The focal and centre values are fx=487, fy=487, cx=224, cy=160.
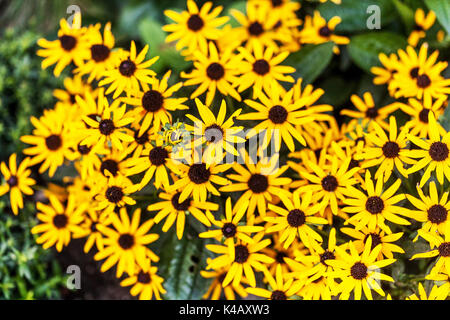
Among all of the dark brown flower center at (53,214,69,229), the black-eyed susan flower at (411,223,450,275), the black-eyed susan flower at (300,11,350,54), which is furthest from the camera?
the black-eyed susan flower at (300,11,350,54)

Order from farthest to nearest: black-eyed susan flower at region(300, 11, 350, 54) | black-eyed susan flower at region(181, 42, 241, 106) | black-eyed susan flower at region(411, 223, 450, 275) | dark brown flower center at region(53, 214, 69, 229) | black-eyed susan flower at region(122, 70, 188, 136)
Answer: black-eyed susan flower at region(300, 11, 350, 54) → dark brown flower center at region(53, 214, 69, 229) → black-eyed susan flower at region(181, 42, 241, 106) → black-eyed susan flower at region(122, 70, 188, 136) → black-eyed susan flower at region(411, 223, 450, 275)

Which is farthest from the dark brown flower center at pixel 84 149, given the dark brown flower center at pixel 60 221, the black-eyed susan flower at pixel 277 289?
the black-eyed susan flower at pixel 277 289

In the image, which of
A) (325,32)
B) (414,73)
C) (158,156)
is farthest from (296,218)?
(325,32)

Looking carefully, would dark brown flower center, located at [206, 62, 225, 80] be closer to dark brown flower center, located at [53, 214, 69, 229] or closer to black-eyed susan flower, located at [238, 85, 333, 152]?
black-eyed susan flower, located at [238, 85, 333, 152]

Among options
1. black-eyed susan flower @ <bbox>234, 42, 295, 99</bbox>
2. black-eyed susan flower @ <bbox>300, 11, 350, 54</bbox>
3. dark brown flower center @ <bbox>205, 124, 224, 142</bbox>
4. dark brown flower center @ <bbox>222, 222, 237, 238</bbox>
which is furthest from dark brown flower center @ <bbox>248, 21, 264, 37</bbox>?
dark brown flower center @ <bbox>222, 222, 237, 238</bbox>

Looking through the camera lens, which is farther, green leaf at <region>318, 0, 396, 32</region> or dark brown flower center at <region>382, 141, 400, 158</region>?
green leaf at <region>318, 0, 396, 32</region>

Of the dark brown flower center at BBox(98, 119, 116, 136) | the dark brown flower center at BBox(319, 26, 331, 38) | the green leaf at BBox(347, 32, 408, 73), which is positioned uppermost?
the dark brown flower center at BBox(319, 26, 331, 38)

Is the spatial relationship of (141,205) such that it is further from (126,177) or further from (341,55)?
(341,55)
